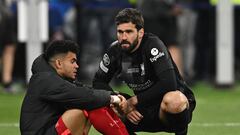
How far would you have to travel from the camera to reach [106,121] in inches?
290

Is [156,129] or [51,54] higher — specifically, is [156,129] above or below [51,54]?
below

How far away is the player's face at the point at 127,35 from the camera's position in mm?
7824

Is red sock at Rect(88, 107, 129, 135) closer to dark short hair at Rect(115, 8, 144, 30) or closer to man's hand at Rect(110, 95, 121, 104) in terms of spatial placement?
man's hand at Rect(110, 95, 121, 104)

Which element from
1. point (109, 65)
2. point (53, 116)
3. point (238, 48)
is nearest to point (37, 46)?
point (238, 48)

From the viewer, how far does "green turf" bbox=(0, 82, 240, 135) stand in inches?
383

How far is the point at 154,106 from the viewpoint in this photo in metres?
8.12

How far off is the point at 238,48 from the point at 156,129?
8988mm

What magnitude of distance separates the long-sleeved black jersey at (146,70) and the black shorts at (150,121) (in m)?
0.07

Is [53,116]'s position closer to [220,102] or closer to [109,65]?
[109,65]

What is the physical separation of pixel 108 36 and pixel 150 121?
323 inches

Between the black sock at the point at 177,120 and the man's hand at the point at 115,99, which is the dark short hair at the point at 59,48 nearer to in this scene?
the man's hand at the point at 115,99

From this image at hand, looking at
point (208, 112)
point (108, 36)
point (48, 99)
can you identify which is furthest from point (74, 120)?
point (108, 36)

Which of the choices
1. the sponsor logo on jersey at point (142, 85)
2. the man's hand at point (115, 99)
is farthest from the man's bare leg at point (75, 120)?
the sponsor logo on jersey at point (142, 85)

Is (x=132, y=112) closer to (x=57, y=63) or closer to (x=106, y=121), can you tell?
(x=106, y=121)
